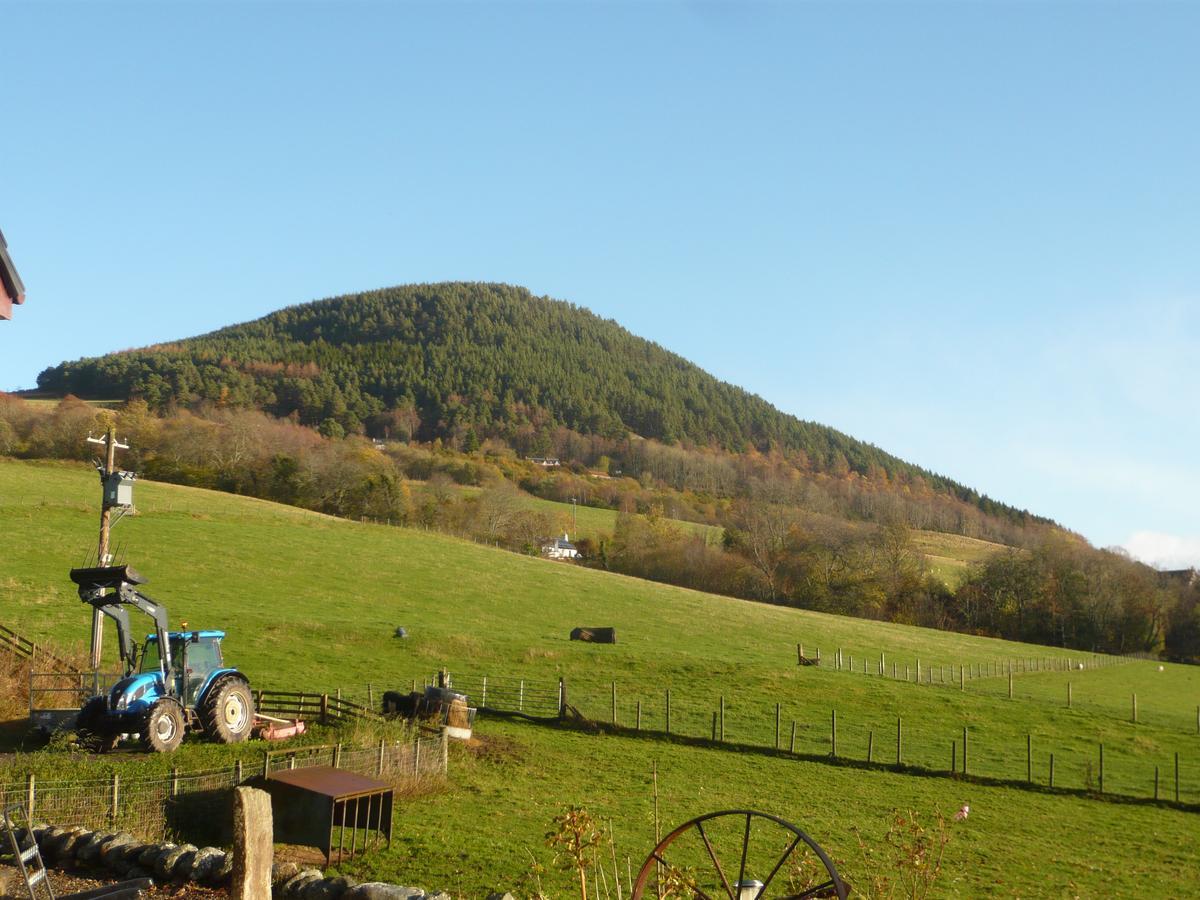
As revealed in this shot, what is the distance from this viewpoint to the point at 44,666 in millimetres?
25453

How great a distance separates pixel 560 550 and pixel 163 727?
74699mm

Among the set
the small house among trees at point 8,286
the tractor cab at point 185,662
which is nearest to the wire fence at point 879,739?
the tractor cab at point 185,662

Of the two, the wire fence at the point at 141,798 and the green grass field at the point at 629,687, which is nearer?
the wire fence at the point at 141,798

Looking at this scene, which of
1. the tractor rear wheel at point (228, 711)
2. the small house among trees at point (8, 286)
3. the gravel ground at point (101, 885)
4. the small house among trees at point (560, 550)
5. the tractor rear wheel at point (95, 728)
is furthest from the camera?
the small house among trees at point (560, 550)

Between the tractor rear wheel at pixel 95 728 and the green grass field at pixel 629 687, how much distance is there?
20.6 ft

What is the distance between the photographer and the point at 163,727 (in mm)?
19266

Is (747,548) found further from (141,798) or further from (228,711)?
(141,798)

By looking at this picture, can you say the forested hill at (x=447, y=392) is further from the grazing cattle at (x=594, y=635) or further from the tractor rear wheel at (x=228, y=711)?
the tractor rear wheel at (x=228, y=711)

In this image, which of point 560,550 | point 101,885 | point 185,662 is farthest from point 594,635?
point 560,550

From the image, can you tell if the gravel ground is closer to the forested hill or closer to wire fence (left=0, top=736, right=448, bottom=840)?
wire fence (left=0, top=736, right=448, bottom=840)

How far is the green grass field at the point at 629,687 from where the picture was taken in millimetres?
18562

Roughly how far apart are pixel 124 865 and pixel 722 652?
35564 millimetres

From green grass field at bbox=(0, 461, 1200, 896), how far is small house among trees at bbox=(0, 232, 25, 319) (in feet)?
29.5

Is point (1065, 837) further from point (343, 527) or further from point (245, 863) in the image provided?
point (343, 527)
